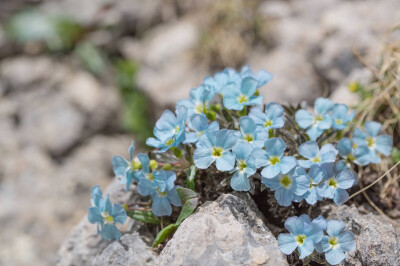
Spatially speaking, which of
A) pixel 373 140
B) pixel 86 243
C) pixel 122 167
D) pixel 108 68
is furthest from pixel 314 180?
pixel 108 68

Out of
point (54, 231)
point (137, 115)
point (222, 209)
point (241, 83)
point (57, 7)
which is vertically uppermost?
point (57, 7)

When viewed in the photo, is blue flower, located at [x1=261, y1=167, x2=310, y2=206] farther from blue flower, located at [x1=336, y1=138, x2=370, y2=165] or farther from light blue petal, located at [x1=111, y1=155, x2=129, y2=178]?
light blue petal, located at [x1=111, y1=155, x2=129, y2=178]

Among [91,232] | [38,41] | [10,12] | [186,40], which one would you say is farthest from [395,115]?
[10,12]

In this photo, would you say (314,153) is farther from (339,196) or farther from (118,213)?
(118,213)

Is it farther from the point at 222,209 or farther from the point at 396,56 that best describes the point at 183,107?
the point at 396,56

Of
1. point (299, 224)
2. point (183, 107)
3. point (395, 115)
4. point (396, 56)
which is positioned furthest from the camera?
point (396, 56)

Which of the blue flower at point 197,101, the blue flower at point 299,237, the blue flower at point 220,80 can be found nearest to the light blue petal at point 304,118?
the blue flower at point 220,80

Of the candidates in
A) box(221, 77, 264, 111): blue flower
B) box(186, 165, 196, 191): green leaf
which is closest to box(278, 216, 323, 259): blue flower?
box(186, 165, 196, 191): green leaf
